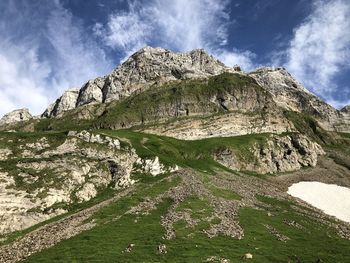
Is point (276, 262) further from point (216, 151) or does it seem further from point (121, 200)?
point (216, 151)

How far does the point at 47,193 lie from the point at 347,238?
172 feet

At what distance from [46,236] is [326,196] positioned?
308 ft

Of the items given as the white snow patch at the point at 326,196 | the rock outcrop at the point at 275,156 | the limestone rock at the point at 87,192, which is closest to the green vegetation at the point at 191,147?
the rock outcrop at the point at 275,156

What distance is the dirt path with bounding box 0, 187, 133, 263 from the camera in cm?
4447

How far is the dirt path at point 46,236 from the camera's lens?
146 ft

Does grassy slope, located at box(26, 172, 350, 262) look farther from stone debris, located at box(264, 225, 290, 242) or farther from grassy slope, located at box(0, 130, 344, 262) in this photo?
stone debris, located at box(264, 225, 290, 242)

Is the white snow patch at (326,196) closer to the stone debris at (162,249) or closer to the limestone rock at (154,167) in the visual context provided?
the limestone rock at (154,167)

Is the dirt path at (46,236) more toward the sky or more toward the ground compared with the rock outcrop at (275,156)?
more toward the ground

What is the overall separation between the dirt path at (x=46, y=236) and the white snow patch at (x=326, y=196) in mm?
67645

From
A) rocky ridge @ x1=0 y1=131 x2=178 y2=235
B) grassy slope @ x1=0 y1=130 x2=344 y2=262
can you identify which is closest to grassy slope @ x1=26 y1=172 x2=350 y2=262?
grassy slope @ x1=0 y1=130 x2=344 y2=262

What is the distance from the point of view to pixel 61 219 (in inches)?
2381

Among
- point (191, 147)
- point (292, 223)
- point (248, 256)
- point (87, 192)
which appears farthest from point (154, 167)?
point (248, 256)

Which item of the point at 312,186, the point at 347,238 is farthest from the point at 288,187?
the point at 347,238

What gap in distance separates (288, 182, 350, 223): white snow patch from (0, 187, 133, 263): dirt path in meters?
67.6
